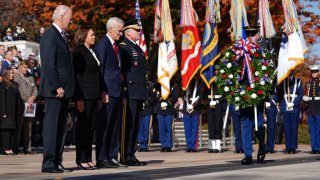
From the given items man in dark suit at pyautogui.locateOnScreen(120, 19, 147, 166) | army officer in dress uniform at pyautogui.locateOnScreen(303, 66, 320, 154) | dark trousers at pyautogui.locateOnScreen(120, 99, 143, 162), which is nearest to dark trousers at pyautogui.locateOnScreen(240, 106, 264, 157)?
man in dark suit at pyautogui.locateOnScreen(120, 19, 147, 166)

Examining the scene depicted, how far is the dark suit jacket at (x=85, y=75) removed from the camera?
42.7 feet

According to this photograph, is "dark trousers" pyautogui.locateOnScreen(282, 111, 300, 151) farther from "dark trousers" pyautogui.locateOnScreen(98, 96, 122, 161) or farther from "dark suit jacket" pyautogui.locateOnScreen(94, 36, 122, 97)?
"dark suit jacket" pyautogui.locateOnScreen(94, 36, 122, 97)

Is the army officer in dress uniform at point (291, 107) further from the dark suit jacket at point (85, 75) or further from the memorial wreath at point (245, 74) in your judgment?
the dark suit jacket at point (85, 75)

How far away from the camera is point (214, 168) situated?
45.5ft

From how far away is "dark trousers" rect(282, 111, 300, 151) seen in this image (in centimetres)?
2159

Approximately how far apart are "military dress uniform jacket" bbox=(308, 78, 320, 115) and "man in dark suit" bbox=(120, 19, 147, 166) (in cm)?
852

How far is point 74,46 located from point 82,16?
18.4 meters

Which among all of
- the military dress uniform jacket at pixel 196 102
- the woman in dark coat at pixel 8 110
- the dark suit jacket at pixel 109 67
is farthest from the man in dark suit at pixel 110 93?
the military dress uniform jacket at pixel 196 102

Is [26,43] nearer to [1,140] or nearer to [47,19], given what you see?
[47,19]

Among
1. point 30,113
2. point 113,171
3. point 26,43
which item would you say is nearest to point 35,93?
point 30,113

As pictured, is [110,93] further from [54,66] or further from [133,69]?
[54,66]

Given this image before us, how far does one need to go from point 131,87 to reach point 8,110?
21.0 feet

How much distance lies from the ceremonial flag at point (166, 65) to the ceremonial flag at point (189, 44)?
29 centimetres

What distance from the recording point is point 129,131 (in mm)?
14539
